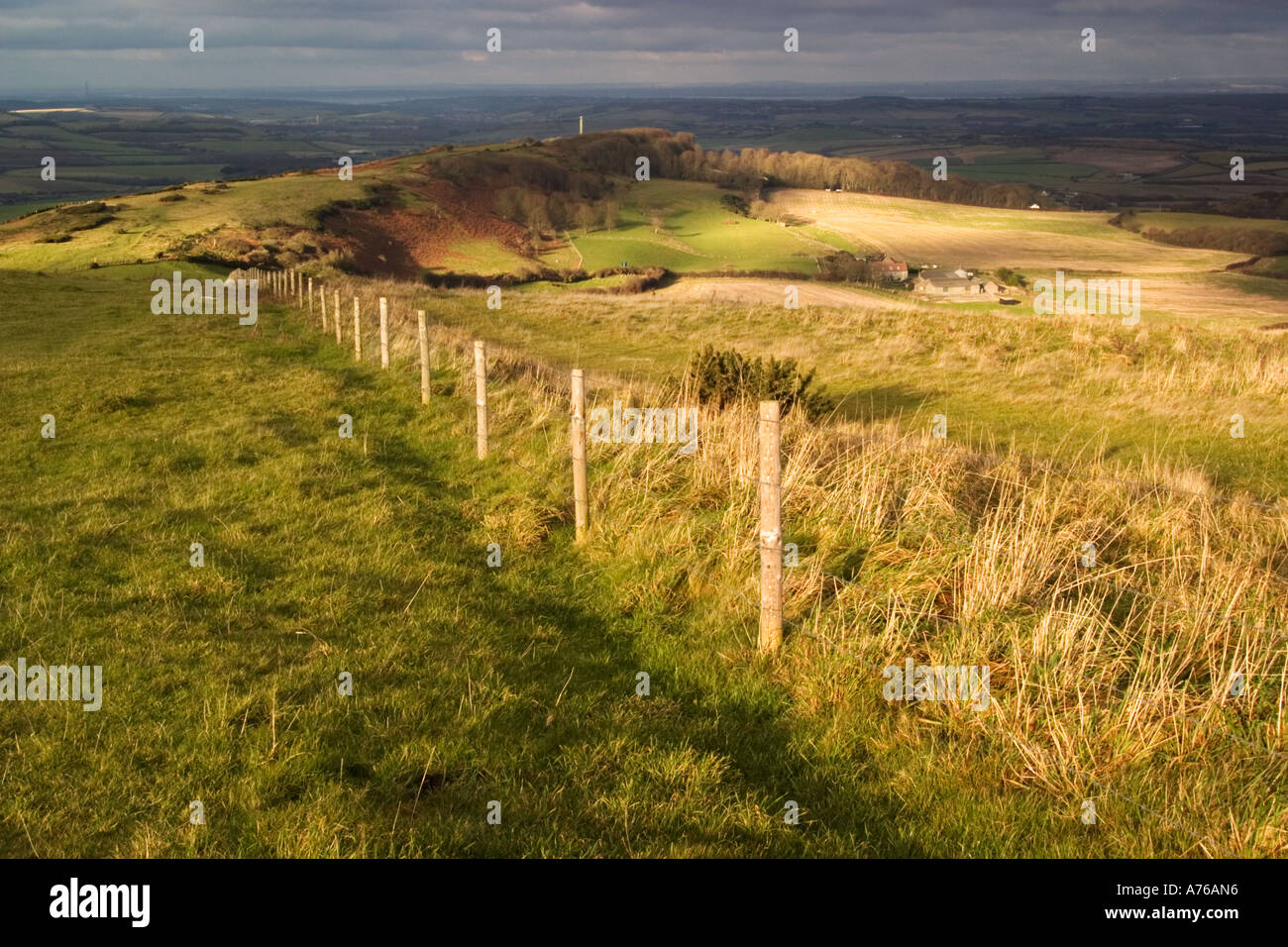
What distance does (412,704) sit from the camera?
5.85 meters

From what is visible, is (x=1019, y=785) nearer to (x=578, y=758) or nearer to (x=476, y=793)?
(x=578, y=758)

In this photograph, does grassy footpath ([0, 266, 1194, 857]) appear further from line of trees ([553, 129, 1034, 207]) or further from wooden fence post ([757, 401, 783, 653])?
line of trees ([553, 129, 1034, 207])

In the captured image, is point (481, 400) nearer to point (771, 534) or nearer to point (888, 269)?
point (771, 534)

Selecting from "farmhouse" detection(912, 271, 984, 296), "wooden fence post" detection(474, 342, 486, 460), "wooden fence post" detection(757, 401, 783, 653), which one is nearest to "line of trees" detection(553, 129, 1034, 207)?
"farmhouse" detection(912, 271, 984, 296)

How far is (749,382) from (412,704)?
12627mm

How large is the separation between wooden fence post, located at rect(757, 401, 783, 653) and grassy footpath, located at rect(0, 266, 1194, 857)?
28 centimetres

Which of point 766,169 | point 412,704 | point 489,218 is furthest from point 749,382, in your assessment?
point 766,169

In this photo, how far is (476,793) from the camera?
493 centimetres

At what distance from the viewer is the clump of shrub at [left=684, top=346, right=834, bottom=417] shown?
1686 centimetres

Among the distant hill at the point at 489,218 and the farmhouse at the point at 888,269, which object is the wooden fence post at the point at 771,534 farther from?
the farmhouse at the point at 888,269

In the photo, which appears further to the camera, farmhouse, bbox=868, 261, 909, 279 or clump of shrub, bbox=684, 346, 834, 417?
farmhouse, bbox=868, 261, 909, 279

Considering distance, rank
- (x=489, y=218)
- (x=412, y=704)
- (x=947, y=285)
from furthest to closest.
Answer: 1. (x=489, y=218)
2. (x=947, y=285)
3. (x=412, y=704)
